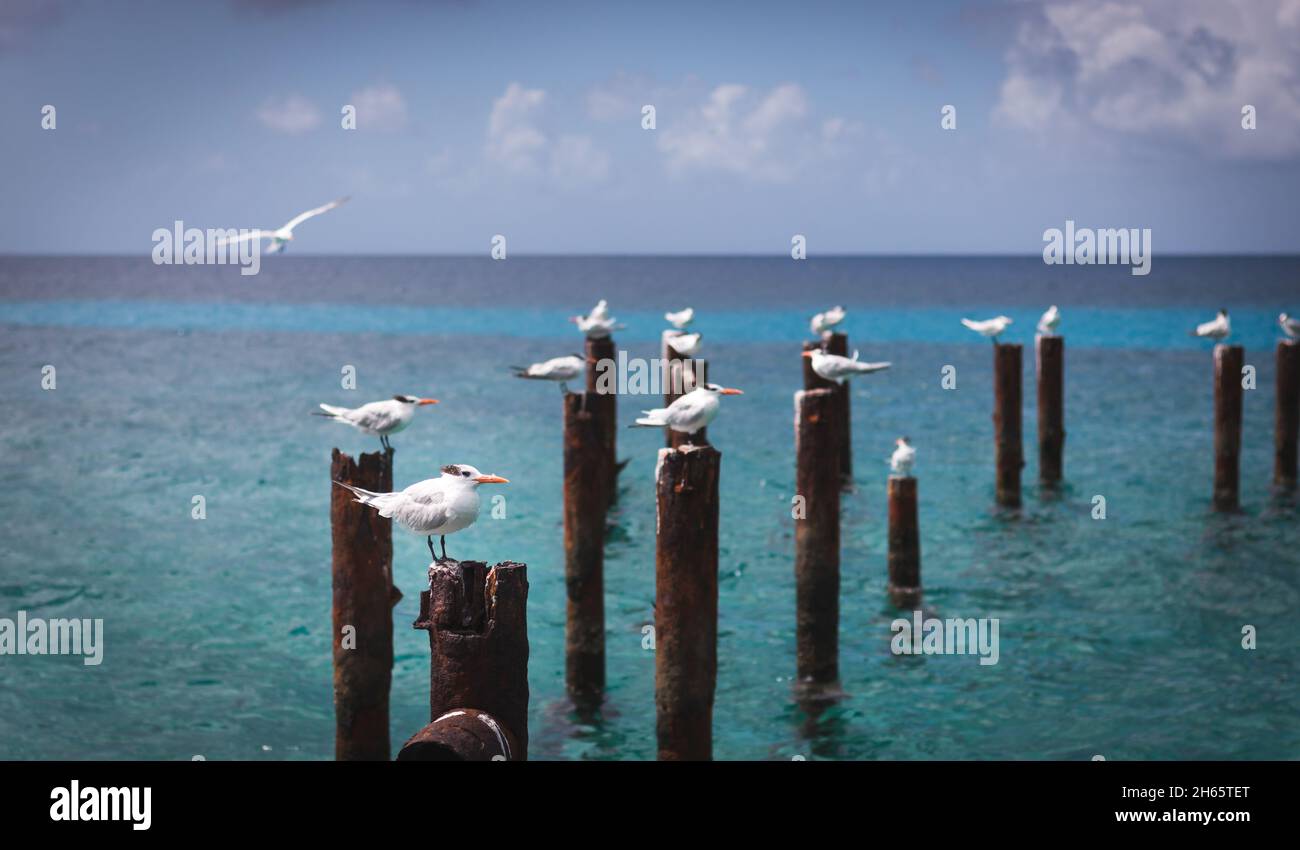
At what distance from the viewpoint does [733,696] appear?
39.2 feet

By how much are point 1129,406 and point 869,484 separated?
564 inches

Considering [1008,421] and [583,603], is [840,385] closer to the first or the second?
[1008,421]


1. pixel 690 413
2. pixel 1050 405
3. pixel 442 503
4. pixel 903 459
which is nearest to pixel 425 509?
pixel 442 503

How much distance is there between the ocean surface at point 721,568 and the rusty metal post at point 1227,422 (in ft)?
1.45

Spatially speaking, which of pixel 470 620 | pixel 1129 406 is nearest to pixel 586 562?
pixel 470 620

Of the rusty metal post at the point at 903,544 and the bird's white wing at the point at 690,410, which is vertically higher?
the bird's white wing at the point at 690,410

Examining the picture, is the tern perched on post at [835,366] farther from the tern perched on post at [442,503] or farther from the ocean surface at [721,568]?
the tern perched on post at [442,503]

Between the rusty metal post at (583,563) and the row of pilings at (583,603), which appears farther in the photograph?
the rusty metal post at (583,563)

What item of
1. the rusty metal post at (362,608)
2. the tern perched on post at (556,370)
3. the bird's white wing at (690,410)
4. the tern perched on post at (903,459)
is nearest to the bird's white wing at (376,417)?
the rusty metal post at (362,608)

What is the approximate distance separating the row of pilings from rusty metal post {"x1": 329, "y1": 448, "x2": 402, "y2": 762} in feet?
0.03

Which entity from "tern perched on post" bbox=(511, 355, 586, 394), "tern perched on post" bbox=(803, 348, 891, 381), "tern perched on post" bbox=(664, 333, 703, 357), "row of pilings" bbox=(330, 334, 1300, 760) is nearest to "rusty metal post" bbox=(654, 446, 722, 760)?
"row of pilings" bbox=(330, 334, 1300, 760)

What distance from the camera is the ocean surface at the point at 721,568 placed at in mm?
11469

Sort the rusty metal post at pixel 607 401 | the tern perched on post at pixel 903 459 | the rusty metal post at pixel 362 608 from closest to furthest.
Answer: the rusty metal post at pixel 362 608
the tern perched on post at pixel 903 459
the rusty metal post at pixel 607 401

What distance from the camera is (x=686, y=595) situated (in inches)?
329
